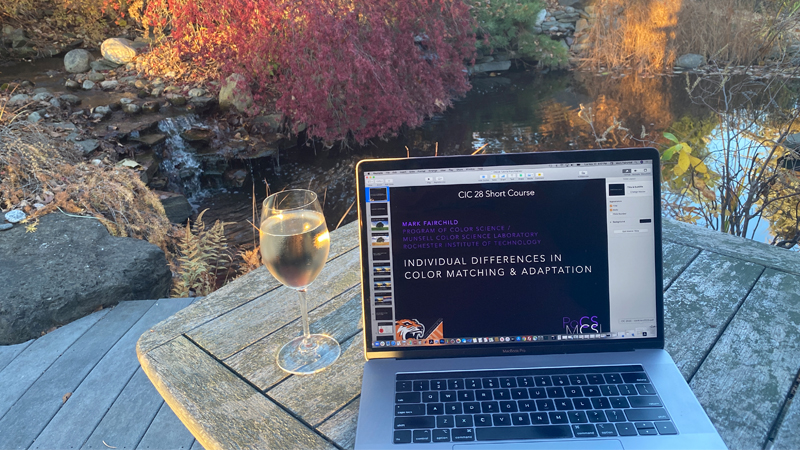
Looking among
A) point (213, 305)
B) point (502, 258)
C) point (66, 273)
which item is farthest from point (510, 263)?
point (66, 273)

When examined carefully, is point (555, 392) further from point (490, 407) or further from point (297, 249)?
point (297, 249)

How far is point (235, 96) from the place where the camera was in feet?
17.8

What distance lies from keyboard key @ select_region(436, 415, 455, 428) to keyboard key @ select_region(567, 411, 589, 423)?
0.15 m

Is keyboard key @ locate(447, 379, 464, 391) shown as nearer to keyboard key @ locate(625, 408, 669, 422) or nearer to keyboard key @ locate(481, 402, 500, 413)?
keyboard key @ locate(481, 402, 500, 413)

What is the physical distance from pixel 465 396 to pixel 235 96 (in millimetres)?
5199

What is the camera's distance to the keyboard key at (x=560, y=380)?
0.77m

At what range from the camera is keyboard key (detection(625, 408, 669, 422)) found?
709 mm

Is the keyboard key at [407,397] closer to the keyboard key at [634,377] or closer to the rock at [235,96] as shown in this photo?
the keyboard key at [634,377]

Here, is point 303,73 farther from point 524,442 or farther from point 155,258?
point 524,442

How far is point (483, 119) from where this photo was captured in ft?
20.4

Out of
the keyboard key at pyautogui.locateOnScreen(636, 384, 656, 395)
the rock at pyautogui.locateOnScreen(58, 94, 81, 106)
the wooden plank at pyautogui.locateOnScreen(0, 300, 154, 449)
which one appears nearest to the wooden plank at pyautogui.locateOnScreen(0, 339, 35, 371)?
the wooden plank at pyautogui.locateOnScreen(0, 300, 154, 449)

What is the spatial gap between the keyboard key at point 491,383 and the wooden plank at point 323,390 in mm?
192

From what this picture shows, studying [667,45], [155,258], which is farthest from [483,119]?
[155,258]

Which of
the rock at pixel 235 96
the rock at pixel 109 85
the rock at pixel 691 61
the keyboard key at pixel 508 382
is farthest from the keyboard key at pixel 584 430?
the rock at pixel 691 61
